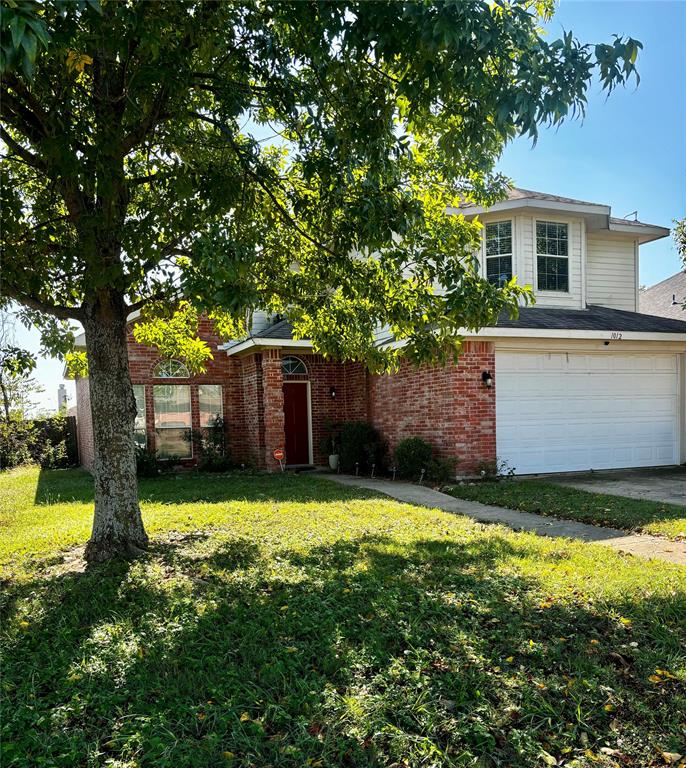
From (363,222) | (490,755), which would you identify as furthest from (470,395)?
(490,755)

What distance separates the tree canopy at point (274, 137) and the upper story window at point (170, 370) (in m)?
8.19

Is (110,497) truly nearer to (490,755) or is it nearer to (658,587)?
(490,755)

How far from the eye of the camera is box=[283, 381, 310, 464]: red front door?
595 inches

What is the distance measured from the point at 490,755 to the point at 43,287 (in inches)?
218

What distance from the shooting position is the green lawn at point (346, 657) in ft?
8.51

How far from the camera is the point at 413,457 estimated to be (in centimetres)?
1112

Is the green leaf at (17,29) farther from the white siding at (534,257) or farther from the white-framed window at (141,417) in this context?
the white-framed window at (141,417)

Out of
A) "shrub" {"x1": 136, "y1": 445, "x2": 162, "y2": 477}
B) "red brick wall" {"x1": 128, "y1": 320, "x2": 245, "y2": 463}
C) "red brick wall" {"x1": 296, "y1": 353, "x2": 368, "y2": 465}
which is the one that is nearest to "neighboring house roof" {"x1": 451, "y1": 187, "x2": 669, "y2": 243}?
"red brick wall" {"x1": 296, "y1": 353, "x2": 368, "y2": 465}

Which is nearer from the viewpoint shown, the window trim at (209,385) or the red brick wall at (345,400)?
the red brick wall at (345,400)

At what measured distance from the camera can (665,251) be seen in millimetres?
14398

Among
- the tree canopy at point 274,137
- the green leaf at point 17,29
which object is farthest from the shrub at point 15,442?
the green leaf at point 17,29

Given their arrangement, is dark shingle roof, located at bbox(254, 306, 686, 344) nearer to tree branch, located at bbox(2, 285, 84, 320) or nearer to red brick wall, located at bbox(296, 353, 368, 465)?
red brick wall, located at bbox(296, 353, 368, 465)

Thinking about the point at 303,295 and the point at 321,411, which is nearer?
the point at 303,295

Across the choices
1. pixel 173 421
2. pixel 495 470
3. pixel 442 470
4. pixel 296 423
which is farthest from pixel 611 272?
pixel 173 421
